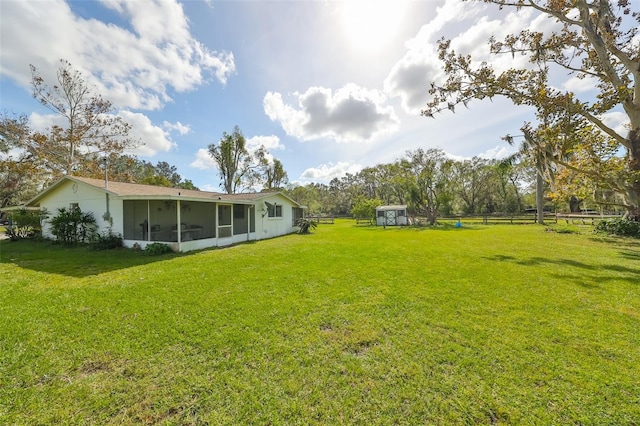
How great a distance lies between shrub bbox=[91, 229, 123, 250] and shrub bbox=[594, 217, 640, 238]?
24412mm

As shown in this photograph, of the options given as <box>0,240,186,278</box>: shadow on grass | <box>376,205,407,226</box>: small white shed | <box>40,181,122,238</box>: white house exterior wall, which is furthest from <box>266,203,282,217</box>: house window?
<box>376,205,407,226</box>: small white shed

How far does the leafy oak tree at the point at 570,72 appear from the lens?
823cm

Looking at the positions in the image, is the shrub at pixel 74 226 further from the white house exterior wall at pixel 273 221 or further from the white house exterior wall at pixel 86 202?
the white house exterior wall at pixel 273 221

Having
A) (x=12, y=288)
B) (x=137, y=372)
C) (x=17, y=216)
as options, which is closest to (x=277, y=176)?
(x=17, y=216)

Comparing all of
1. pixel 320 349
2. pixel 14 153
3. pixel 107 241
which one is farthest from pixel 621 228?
pixel 14 153

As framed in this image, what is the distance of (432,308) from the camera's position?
415cm

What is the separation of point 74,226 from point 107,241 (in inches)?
102

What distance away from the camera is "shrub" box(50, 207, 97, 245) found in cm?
1050

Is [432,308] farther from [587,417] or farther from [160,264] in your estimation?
[160,264]

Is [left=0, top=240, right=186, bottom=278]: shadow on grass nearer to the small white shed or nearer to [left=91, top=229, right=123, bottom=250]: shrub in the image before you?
[left=91, top=229, right=123, bottom=250]: shrub

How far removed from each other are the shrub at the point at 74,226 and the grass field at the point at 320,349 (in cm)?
519

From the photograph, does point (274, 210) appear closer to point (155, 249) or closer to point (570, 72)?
point (155, 249)

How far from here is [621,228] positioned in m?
13.1

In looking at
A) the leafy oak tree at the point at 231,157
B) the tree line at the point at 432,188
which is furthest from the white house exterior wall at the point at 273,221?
the leafy oak tree at the point at 231,157
